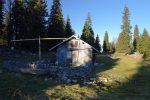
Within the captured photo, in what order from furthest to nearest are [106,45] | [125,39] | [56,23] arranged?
[106,45] → [125,39] → [56,23]

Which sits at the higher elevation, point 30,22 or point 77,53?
point 30,22

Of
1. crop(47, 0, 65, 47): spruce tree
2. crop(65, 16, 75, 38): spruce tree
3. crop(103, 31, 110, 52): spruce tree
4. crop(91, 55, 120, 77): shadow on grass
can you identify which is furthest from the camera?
crop(103, 31, 110, 52): spruce tree

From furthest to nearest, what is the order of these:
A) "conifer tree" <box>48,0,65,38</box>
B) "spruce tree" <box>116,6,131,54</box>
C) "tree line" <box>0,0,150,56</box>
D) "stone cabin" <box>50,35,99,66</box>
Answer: "spruce tree" <box>116,6,131,54</box> → "conifer tree" <box>48,0,65,38</box> → "tree line" <box>0,0,150,56</box> → "stone cabin" <box>50,35,99,66</box>

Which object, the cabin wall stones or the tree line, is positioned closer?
the cabin wall stones

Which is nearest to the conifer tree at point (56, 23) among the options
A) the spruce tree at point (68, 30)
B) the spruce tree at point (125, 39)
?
the spruce tree at point (68, 30)

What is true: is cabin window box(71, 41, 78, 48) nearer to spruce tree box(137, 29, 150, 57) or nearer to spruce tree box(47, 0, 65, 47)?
spruce tree box(47, 0, 65, 47)

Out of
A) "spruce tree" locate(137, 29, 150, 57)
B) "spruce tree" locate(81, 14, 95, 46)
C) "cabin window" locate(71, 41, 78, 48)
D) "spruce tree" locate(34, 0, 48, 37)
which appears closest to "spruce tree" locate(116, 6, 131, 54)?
"spruce tree" locate(137, 29, 150, 57)

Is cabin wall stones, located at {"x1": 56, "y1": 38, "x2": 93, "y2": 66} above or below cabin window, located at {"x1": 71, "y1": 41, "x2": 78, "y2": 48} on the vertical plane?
below

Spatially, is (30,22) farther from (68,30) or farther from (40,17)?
(68,30)

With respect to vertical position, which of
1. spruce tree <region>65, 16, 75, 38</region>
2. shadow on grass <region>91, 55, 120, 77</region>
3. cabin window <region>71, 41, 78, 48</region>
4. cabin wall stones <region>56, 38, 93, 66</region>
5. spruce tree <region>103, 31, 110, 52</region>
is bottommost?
shadow on grass <region>91, 55, 120, 77</region>

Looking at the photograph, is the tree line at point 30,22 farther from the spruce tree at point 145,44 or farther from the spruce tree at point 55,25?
the spruce tree at point 145,44

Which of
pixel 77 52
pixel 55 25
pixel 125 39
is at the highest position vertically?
pixel 55 25

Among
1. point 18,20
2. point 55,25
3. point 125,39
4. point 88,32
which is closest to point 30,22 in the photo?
point 18,20

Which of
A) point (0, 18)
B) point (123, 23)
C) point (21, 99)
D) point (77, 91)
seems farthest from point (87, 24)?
point (21, 99)
